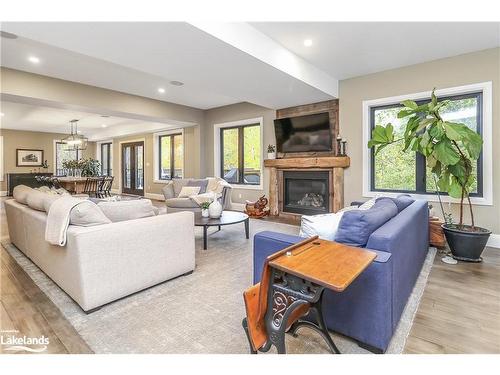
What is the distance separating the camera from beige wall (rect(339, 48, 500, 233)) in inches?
145

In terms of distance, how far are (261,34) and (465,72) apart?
119 inches

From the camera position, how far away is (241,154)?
7.07 metres

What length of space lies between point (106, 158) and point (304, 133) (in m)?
9.99

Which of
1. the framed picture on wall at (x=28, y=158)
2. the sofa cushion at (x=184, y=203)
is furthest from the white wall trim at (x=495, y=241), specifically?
the framed picture on wall at (x=28, y=158)

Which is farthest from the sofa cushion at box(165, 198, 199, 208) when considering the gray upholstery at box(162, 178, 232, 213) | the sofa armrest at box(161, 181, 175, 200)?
the sofa armrest at box(161, 181, 175, 200)

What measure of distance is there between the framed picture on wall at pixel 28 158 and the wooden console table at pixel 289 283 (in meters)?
12.8

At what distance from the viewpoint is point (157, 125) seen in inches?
339

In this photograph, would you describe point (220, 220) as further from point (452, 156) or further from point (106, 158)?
point (106, 158)

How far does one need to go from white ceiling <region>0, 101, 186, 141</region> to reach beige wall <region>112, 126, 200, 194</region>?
380 millimetres

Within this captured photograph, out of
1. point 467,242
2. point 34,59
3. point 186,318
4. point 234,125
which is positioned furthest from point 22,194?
point 467,242

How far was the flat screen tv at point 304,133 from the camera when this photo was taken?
537cm
